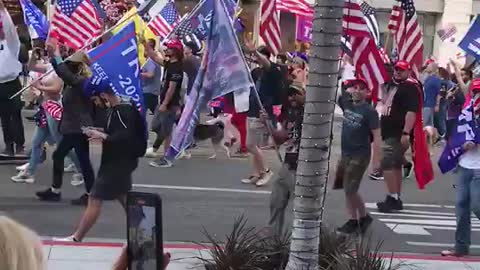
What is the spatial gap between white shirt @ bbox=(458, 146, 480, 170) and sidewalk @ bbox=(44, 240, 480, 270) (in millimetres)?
841

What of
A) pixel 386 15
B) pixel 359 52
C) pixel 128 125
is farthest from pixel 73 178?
pixel 386 15

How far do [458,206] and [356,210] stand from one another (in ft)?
4.12

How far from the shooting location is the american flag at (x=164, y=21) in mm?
15211

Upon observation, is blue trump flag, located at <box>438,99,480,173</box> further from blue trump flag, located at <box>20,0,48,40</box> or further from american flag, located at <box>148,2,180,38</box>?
american flag, located at <box>148,2,180,38</box>

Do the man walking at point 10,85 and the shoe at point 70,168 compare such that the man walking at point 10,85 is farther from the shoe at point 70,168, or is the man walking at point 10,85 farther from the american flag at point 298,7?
Answer: the american flag at point 298,7

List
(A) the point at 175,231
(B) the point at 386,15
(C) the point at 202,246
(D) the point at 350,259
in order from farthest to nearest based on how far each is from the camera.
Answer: (B) the point at 386,15
(A) the point at 175,231
(C) the point at 202,246
(D) the point at 350,259

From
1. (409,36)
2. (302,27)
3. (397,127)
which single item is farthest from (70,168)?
(409,36)

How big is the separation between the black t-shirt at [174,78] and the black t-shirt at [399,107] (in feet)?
11.1

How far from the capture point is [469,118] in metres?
7.88

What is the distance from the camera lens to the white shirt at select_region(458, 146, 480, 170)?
778 centimetres

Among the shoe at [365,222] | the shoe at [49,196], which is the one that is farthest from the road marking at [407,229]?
the shoe at [49,196]

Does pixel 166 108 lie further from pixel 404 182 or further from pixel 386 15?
pixel 386 15

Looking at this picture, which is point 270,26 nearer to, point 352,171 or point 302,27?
point 302,27

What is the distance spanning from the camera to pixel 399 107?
10203 millimetres
